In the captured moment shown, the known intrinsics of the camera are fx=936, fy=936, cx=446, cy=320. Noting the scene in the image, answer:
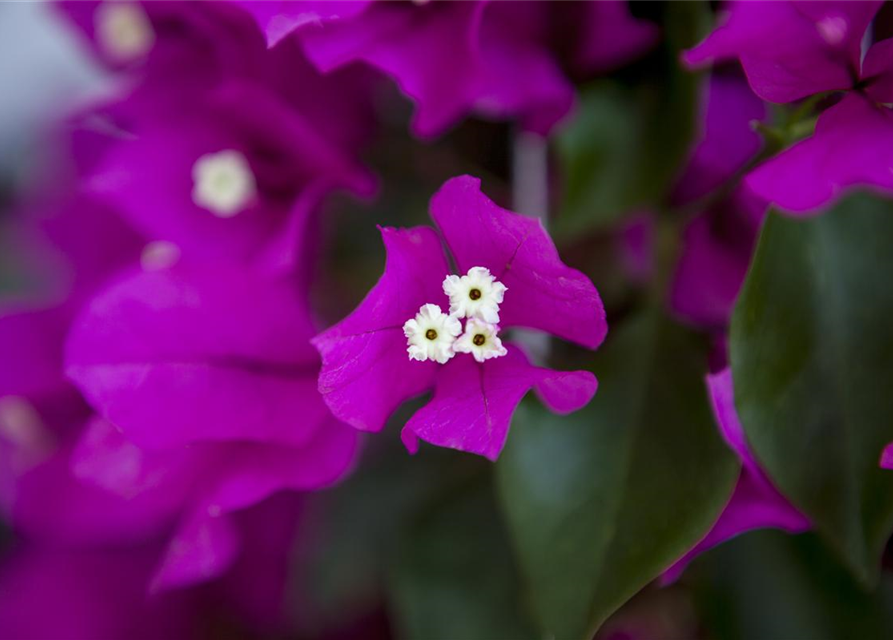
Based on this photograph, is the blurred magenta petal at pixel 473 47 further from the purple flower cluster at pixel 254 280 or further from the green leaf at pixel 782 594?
the green leaf at pixel 782 594

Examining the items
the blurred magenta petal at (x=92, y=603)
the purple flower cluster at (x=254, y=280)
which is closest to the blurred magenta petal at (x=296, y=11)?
the purple flower cluster at (x=254, y=280)

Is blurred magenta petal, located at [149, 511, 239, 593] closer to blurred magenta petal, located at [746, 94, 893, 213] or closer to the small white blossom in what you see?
the small white blossom

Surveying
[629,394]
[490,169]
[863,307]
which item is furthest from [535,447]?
[490,169]

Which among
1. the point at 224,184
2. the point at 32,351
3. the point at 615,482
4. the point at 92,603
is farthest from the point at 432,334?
the point at 92,603

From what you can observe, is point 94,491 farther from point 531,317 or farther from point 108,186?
point 531,317

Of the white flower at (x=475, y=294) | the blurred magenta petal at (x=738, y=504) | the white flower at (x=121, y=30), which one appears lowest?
the blurred magenta petal at (x=738, y=504)
